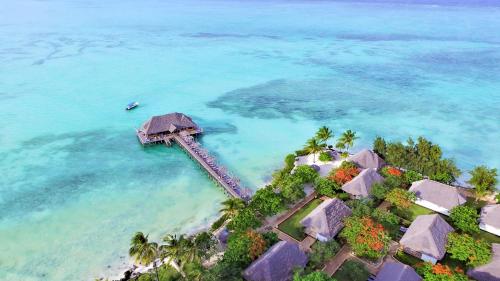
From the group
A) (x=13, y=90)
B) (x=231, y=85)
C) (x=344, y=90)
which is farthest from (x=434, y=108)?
(x=13, y=90)

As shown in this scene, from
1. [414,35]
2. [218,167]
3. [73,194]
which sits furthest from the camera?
[414,35]

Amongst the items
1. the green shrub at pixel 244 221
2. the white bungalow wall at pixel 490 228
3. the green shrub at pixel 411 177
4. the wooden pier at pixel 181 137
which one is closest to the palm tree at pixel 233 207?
the green shrub at pixel 244 221

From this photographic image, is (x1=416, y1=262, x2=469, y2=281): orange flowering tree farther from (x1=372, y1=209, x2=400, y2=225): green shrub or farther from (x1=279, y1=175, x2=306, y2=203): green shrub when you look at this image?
(x1=279, y1=175, x2=306, y2=203): green shrub

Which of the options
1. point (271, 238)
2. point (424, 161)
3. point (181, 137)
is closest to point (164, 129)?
point (181, 137)

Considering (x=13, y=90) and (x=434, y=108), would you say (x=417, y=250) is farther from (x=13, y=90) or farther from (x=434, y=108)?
(x=13, y=90)

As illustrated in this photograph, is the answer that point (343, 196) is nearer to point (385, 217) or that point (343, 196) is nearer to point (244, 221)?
point (385, 217)

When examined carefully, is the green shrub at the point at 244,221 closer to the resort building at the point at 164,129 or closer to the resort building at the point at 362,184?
the resort building at the point at 362,184
